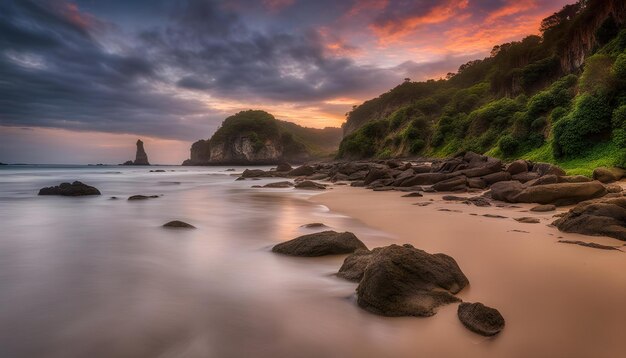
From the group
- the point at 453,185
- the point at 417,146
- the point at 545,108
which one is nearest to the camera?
the point at 453,185

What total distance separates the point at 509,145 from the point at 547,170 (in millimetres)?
19819

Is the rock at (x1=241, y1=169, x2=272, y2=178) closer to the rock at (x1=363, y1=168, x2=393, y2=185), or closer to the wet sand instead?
the rock at (x1=363, y1=168, x2=393, y2=185)

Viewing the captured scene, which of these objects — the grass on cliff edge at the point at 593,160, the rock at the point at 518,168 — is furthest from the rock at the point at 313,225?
the grass on cliff edge at the point at 593,160

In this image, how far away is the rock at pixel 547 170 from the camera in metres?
14.7

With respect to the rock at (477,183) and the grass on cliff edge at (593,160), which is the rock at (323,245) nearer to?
the rock at (477,183)

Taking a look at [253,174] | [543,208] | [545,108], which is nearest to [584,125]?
[545,108]

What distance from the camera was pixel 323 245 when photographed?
6.22 metres

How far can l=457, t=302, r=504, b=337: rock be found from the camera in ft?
10.9

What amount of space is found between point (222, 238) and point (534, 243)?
644 centimetres

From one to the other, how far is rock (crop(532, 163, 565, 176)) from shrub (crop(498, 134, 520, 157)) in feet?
54.3

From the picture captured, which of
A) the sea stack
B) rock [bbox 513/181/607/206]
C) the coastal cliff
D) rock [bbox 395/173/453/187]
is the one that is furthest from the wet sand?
the sea stack

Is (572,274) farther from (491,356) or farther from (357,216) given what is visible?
(357,216)

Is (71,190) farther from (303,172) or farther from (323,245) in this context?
(303,172)

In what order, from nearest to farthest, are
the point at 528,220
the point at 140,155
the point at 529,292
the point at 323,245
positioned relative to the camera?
the point at 529,292 → the point at 323,245 → the point at 528,220 → the point at 140,155
